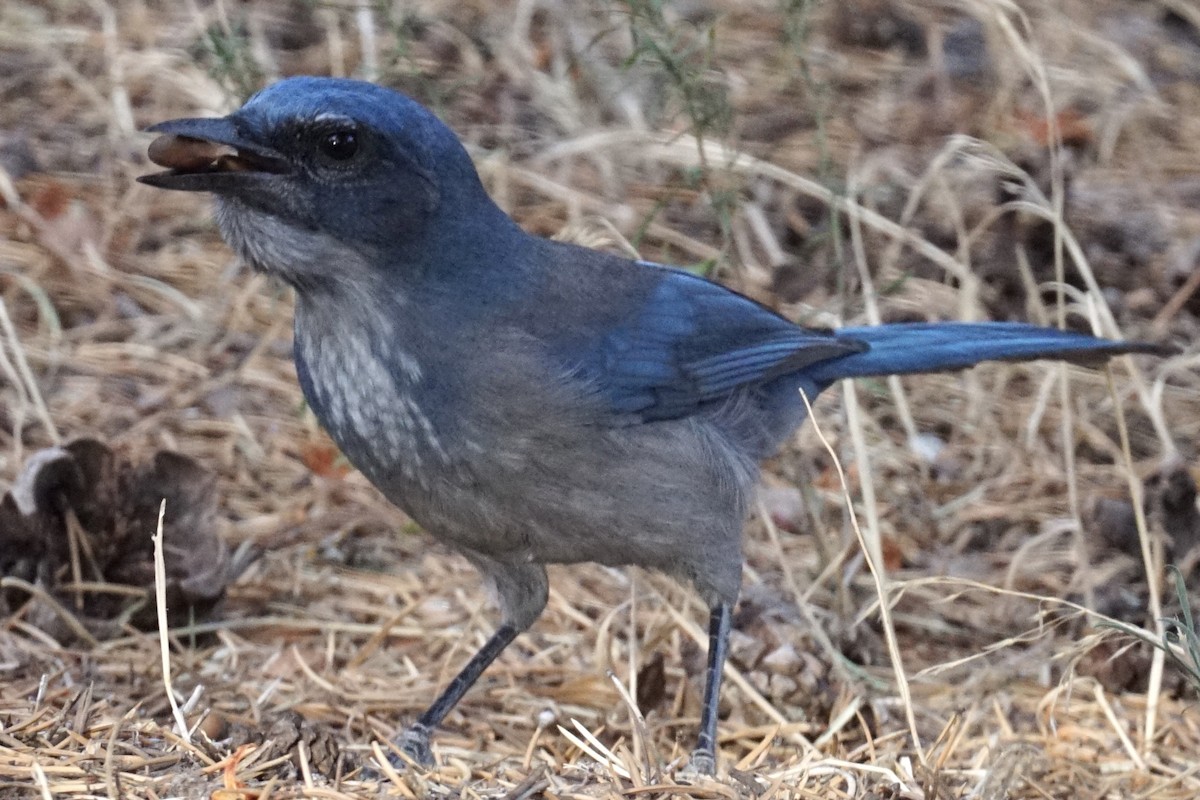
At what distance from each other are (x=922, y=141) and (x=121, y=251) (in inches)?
127

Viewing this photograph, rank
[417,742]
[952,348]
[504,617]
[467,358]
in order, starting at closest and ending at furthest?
[467,358] < [417,742] < [504,617] < [952,348]

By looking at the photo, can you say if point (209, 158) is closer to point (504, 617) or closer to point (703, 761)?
point (504, 617)

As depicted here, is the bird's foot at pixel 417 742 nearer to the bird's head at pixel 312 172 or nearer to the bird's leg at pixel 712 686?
the bird's leg at pixel 712 686

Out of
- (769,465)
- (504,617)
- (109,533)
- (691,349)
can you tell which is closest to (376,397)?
(504,617)

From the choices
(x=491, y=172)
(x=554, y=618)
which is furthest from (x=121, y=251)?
(x=554, y=618)

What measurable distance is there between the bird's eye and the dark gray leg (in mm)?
1008

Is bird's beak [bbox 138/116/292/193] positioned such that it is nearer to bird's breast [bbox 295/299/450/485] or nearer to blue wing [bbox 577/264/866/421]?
bird's breast [bbox 295/299/450/485]

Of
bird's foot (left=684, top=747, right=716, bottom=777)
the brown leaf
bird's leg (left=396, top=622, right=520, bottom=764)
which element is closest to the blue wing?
bird's leg (left=396, top=622, right=520, bottom=764)

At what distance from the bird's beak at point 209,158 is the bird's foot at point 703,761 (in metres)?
1.53

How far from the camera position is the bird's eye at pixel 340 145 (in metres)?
3.53

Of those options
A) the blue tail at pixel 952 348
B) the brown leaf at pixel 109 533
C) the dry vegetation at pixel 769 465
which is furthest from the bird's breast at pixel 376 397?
the blue tail at pixel 952 348

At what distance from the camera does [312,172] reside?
353 cm

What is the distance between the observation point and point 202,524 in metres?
4.60

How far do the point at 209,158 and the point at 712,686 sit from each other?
5.34 ft
